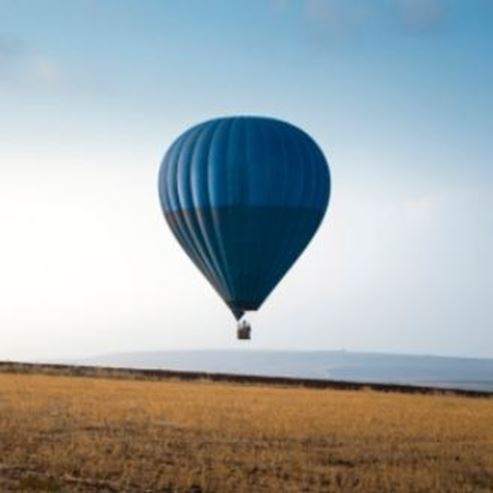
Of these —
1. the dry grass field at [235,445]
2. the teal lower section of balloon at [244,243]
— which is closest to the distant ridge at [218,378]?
the dry grass field at [235,445]

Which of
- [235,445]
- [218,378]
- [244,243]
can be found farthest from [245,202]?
[218,378]

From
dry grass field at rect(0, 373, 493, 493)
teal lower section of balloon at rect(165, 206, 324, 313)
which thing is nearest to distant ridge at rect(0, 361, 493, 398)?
dry grass field at rect(0, 373, 493, 493)

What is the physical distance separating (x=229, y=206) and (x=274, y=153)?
326 cm

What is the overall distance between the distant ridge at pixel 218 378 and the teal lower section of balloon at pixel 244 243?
26.3 m

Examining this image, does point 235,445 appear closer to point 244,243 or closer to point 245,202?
point 244,243

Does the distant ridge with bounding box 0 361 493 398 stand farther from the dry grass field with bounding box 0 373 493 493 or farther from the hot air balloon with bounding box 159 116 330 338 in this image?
the hot air balloon with bounding box 159 116 330 338

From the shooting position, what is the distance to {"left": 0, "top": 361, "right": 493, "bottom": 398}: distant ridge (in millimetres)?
70750

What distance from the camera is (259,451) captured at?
26938 mm

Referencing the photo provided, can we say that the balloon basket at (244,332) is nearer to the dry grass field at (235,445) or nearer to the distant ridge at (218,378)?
the dry grass field at (235,445)

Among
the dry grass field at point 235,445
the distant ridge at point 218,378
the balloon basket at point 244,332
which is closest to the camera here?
the dry grass field at point 235,445

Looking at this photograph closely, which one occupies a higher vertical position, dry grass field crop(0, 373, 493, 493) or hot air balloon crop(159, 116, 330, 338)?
hot air balloon crop(159, 116, 330, 338)

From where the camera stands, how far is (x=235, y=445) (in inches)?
1119

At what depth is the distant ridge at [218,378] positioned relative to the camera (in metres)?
70.8

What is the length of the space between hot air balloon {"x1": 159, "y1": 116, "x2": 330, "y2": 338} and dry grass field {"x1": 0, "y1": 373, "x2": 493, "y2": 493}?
620 cm
